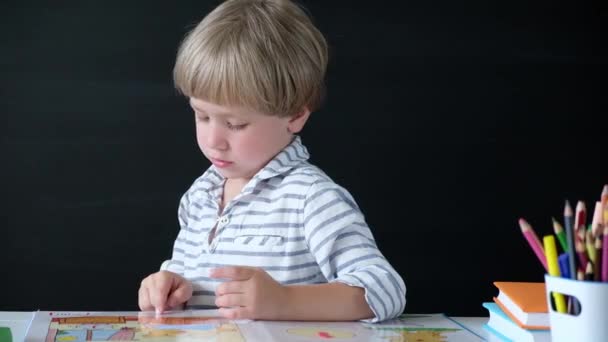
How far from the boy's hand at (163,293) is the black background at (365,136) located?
1073 mm

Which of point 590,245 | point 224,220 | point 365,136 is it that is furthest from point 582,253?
point 365,136

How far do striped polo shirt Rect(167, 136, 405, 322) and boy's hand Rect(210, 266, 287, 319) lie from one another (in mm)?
120

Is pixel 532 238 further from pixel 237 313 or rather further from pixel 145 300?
pixel 145 300

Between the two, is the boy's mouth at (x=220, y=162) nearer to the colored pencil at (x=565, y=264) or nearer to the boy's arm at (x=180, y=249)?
the boy's arm at (x=180, y=249)

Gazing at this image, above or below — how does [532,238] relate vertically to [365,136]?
below

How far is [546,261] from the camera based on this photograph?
1062 millimetres

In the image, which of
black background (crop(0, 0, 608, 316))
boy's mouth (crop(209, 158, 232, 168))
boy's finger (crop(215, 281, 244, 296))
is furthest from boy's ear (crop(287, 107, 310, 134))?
Answer: black background (crop(0, 0, 608, 316))

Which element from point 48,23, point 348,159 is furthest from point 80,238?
point 348,159

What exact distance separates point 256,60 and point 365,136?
1103 millimetres

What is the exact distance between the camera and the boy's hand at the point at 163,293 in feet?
4.65

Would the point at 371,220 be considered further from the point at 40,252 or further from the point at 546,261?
the point at 546,261

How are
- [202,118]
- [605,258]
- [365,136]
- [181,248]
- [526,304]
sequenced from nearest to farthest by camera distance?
[605,258] < [526,304] < [202,118] < [181,248] < [365,136]

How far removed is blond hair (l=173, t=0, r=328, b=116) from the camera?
1497mm

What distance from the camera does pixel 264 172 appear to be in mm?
1564
